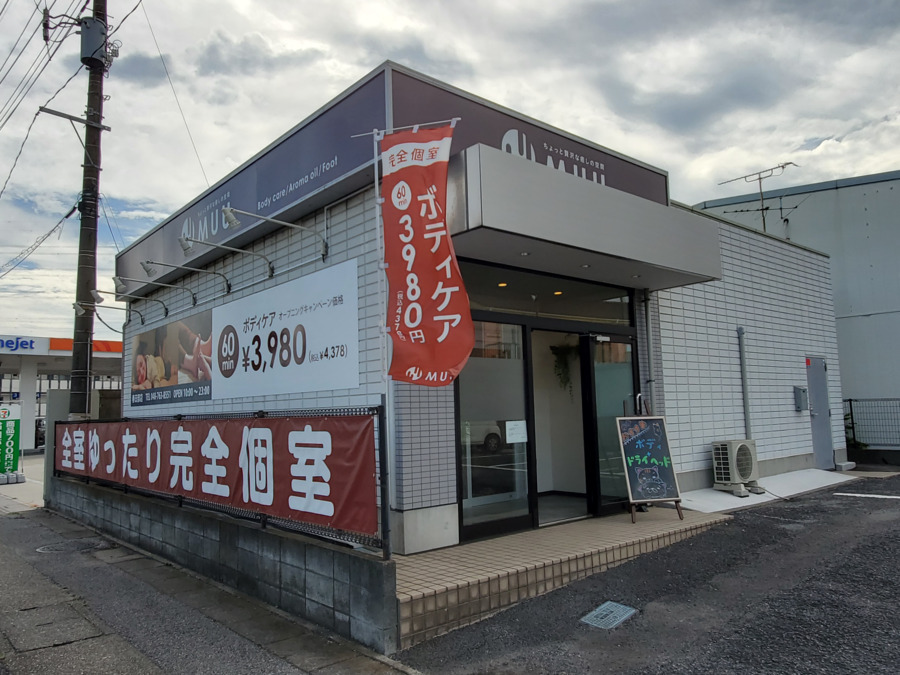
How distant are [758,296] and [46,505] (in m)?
13.6

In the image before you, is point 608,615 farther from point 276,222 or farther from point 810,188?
point 810,188

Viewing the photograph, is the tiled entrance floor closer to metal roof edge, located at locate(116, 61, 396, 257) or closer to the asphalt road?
the asphalt road

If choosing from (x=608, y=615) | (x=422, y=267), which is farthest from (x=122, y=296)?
(x=608, y=615)

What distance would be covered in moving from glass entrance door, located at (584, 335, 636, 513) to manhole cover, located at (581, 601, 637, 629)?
2710mm

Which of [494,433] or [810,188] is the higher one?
[810,188]

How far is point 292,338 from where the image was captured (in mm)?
7660

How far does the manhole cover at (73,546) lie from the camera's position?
783 cm

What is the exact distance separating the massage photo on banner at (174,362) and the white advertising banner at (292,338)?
430 millimetres

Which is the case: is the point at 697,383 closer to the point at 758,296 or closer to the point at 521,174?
the point at 758,296

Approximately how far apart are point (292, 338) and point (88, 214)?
6.36 meters

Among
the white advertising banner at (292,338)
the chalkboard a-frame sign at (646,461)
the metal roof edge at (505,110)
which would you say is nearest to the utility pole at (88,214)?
the white advertising banner at (292,338)

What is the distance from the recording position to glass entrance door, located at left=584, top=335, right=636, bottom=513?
7.77 metres

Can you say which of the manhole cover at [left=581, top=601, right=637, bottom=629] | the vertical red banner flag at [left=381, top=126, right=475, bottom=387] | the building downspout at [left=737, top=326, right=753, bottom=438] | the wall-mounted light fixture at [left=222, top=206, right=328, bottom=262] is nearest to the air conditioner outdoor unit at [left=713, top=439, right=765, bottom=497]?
the building downspout at [left=737, top=326, right=753, bottom=438]

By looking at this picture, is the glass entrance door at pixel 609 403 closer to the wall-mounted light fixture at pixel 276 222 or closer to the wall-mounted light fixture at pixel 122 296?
the wall-mounted light fixture at pixel 276 222
